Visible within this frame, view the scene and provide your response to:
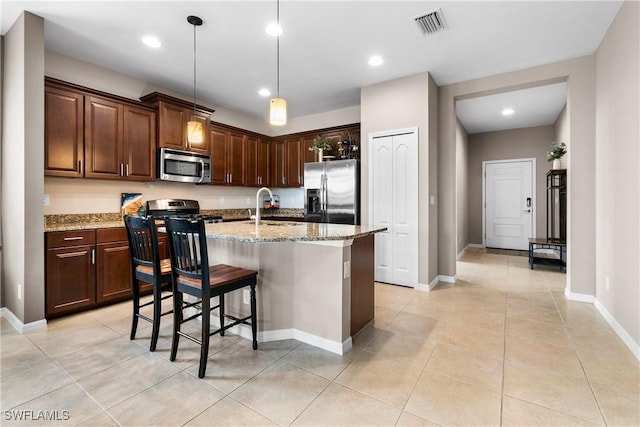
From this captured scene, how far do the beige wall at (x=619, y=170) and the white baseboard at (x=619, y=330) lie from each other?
0.03 m

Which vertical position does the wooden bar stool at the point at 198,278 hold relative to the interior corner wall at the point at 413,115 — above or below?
below

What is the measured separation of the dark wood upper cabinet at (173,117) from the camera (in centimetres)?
396

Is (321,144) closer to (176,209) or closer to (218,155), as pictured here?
(218,155)

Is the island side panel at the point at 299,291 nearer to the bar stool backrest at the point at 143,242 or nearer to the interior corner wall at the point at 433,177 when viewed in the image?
the bar stool backrest at the point at 143,242

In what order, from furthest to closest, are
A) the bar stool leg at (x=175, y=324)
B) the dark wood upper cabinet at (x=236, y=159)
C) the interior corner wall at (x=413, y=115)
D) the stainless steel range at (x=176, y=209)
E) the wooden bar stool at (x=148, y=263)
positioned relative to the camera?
the dark wood upper cabinet at (x=236, y=159), the stainless steel range at (x=176, y=209), the interior corner wall at (x=413, y=115), the wooden bar stool at (x=148, y=263), the bar stool leg at (x=175, y=324)

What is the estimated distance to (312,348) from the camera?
2.38 metres

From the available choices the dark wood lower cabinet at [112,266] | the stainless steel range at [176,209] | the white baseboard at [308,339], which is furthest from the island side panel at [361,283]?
the dark wood lower cabinet at [112,266]

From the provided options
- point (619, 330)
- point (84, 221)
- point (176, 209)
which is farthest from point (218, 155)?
point (619, 330)

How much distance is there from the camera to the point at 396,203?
163 inches

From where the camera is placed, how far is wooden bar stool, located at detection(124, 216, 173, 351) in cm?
226

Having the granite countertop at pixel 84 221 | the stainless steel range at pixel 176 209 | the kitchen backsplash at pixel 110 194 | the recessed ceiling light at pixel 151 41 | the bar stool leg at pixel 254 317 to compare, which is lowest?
the bar stool leg at pixel 254 317

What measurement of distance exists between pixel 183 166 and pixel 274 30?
2237 millimetres

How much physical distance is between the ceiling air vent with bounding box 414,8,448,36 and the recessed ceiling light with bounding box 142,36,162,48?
2.54 m

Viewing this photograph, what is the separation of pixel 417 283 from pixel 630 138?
2458 millimetres
